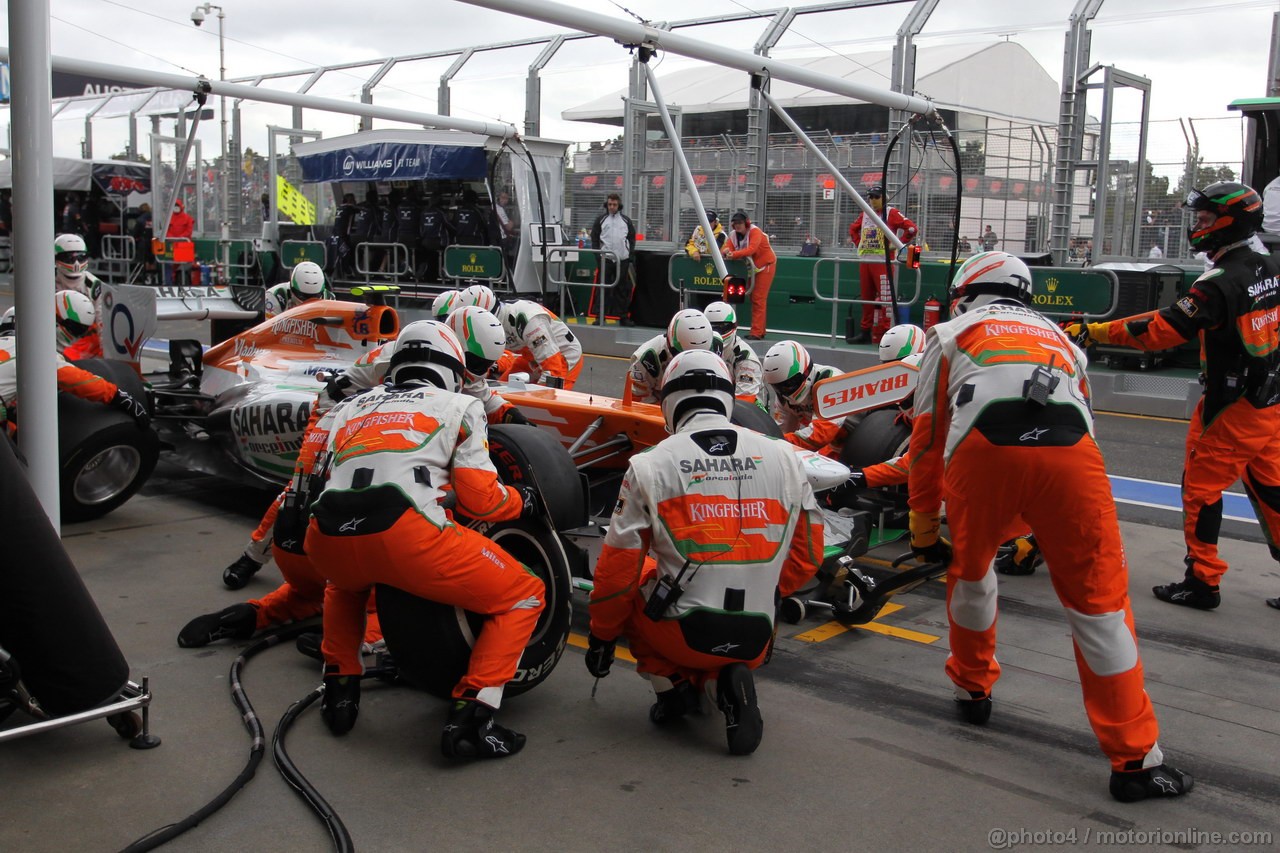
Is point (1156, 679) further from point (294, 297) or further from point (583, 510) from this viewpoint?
point (294, 297)

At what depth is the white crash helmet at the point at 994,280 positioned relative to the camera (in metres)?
4.50

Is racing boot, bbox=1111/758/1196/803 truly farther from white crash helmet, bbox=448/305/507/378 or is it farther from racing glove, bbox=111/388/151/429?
racing glove, bbox=111/388/151/429

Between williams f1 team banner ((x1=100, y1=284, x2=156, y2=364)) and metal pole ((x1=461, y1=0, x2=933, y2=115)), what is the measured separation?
3.40 metres

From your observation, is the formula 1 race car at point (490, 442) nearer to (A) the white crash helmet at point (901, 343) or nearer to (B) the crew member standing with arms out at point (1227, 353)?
(A) the white crash helmet at point (901, 343)

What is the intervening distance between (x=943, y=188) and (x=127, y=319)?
11985 mm

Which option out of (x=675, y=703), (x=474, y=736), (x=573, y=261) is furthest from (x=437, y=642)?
(x=573, y=261)

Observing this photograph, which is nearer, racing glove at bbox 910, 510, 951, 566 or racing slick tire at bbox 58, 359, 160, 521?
racing glove at bbox 910, 510, 951, 566

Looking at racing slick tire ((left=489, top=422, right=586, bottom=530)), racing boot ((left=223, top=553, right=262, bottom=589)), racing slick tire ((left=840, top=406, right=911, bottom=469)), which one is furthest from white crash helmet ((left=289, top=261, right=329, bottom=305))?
racing slick tire ((left=489, top=422, right=586, bottom=530))

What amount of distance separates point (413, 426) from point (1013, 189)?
47.2 feet

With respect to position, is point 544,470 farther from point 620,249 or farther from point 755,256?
point 620,249

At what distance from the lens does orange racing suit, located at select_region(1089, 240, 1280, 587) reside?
5.89 metres

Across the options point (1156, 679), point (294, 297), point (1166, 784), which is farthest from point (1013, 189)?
point (1166, 784)

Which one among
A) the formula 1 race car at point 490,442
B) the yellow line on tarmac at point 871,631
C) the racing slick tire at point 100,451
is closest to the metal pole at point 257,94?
the formula 1 race car at point 490,442

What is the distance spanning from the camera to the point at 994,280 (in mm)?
4496
